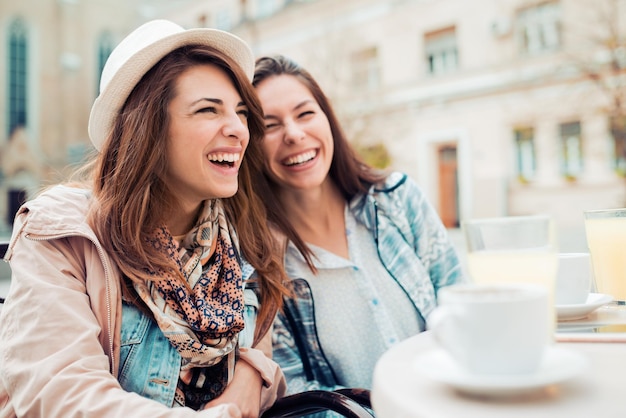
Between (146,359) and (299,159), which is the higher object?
(299,159)

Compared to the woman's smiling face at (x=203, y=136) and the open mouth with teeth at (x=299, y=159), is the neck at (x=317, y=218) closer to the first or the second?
the open mouth with teeth at (x=299, y=159)

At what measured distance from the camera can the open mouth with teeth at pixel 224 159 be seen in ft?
5.38

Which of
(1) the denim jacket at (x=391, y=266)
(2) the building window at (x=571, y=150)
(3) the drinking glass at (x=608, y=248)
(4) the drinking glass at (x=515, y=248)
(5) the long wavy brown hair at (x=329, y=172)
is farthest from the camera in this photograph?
(2) the building window at (x=571, y=150)

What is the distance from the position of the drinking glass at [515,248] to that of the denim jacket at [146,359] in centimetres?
86

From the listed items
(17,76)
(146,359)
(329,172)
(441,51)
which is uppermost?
(17,76)

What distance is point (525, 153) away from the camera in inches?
573

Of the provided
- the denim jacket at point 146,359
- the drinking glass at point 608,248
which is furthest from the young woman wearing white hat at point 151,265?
the drinking glass at point 608,248

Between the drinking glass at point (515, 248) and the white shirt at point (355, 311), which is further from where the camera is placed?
Result: the white shirt at point (355, 311)

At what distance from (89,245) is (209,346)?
16.3 inches

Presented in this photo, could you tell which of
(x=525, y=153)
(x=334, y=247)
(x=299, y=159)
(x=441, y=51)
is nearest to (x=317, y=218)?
(x=334, y=247)

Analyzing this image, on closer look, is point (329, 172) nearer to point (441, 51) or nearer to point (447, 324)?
point (447, 324)

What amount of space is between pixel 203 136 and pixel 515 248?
0.94 meters

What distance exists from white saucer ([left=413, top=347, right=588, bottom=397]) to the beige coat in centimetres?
68

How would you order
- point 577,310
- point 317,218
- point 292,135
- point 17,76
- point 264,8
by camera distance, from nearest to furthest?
point 577,310
point 292,135
point 317,218
point 17,76
point 264,8
